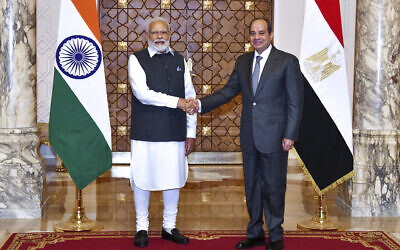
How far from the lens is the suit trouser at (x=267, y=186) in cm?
453

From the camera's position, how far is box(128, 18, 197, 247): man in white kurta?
14.9 ft

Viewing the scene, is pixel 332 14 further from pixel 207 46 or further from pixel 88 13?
pixel 207 46


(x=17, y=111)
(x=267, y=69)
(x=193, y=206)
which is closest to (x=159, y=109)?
(x=267, y=69)

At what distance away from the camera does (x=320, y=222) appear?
5492mm

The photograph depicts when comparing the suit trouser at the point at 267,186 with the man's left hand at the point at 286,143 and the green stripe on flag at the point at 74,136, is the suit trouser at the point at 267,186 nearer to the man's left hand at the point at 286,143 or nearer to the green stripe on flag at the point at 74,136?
the man's left hand at the point at 286,143

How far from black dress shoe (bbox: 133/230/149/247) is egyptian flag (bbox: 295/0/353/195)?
1653mm

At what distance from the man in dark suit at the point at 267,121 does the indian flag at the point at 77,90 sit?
1.30 metres

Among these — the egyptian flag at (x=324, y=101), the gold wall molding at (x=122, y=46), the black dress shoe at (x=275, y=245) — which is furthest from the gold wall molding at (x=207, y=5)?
the black dress shoe at (x=275, y=245)

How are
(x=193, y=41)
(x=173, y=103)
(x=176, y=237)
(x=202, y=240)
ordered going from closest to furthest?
(x=173, y=103) → (x=176, y=237) → (x=202, y=240) → (x=193, y=41)

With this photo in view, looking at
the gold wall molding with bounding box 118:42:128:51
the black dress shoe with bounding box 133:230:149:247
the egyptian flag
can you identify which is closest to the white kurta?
the black dress shoe with bounding box 133:230:149:247

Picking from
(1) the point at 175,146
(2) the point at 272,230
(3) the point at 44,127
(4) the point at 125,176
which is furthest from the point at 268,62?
(3) the point at 44,127

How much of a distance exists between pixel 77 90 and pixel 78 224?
1.28m

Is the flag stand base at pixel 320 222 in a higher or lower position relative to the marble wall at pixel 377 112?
lower

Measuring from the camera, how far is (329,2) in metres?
5.22
